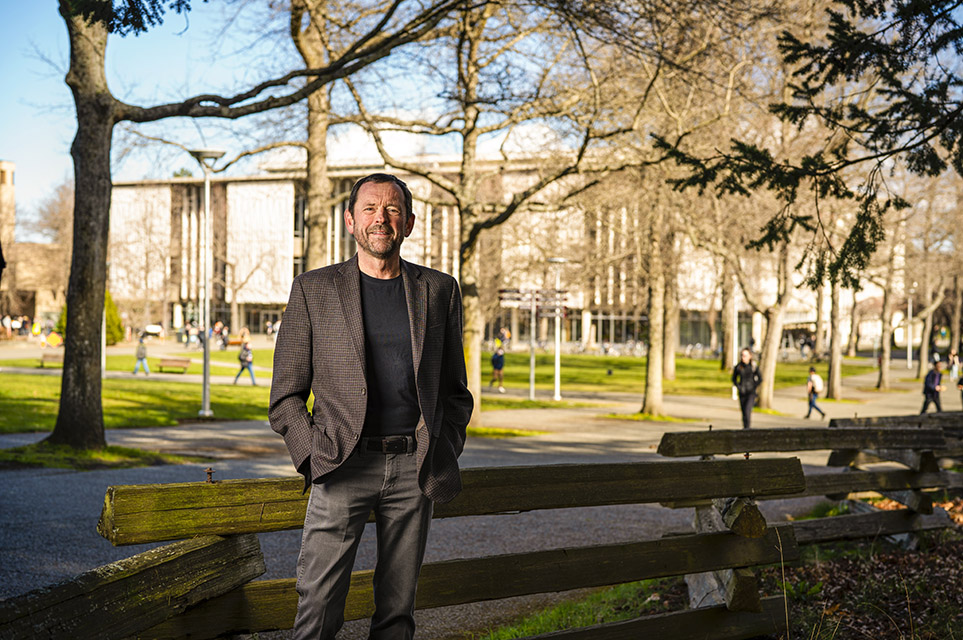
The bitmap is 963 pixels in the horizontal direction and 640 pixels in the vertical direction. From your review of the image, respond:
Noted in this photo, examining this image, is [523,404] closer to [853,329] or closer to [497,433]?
[497,433]

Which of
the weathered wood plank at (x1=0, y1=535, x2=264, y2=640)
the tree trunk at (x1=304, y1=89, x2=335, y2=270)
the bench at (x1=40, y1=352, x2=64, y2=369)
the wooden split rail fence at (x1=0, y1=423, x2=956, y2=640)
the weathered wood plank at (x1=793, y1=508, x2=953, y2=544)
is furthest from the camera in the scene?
the bench at (x1=40, y1=352, x2=64, y2=369)

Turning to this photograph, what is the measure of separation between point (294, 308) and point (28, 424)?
1702 centimetres

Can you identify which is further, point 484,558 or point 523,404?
point 523,404

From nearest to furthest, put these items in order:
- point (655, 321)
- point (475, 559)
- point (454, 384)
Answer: point (454, 384) → point (475, 559) → point (655, 321)

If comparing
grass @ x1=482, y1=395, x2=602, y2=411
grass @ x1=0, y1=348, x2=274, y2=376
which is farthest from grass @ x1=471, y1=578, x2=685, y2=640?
grass @ x1=0, y1=348, x2=274, y2=376

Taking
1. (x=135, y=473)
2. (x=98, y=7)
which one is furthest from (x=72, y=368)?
(x=98, y=7)

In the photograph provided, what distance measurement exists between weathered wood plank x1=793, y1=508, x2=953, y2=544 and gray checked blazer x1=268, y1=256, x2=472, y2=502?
484 cm

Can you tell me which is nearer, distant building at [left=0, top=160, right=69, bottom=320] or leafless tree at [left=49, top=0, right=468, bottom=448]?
leafless tree at [left=49, top=0, right=468, bottom=448]

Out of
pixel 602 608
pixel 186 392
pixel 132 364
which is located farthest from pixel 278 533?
pixel 132 364

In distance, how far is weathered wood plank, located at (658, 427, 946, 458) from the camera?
A: 20.8 ft

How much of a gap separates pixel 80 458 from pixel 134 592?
11.7m

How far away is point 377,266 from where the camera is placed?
339cm

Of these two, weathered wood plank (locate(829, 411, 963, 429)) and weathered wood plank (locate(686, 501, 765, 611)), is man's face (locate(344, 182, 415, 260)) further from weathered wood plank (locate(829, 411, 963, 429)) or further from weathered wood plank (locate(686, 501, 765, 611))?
weathered wood plank (locate(829, 411, 963, 429))

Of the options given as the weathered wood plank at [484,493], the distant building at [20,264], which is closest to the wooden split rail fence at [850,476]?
the weathered wood plank at [484,493]
